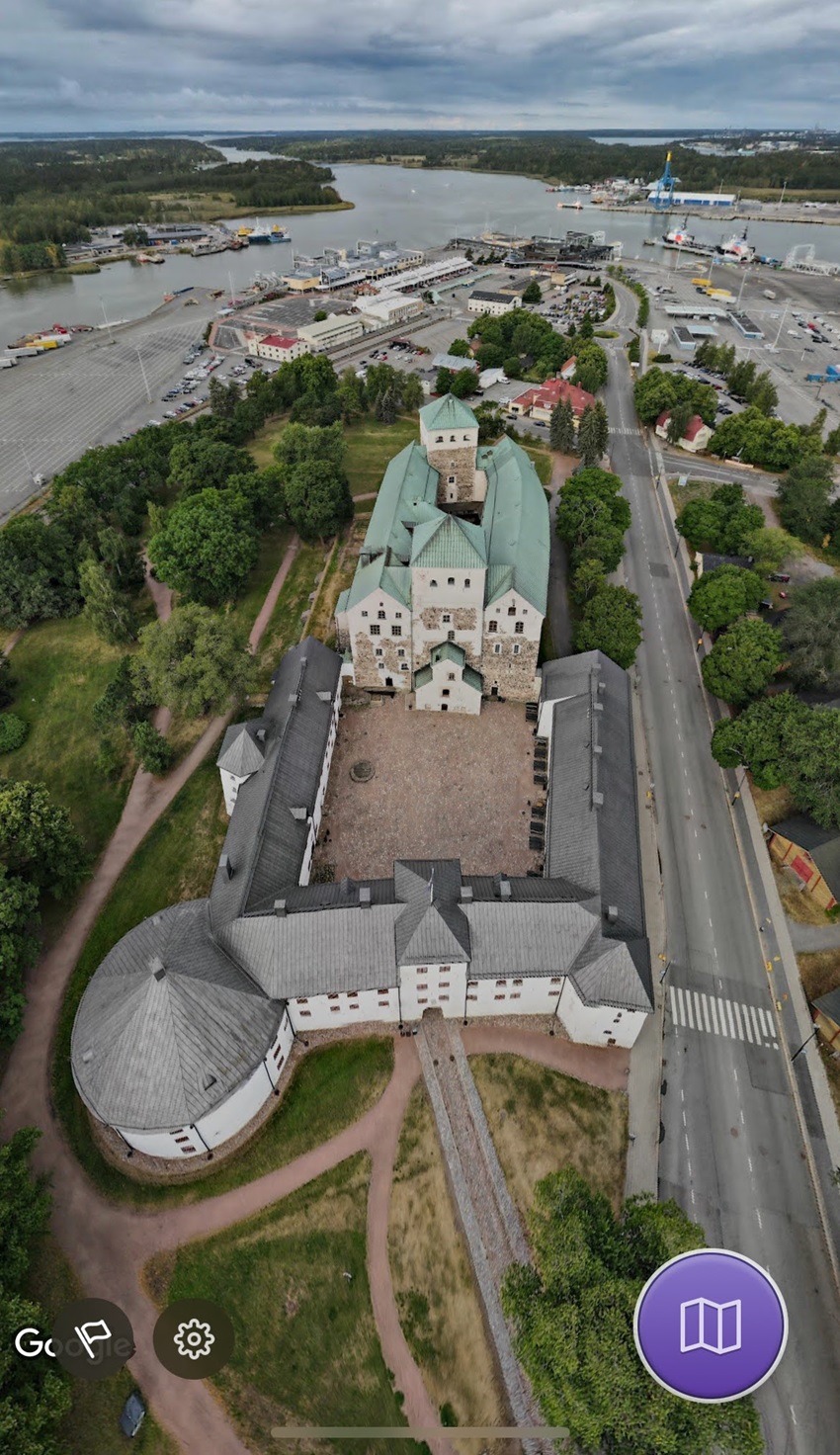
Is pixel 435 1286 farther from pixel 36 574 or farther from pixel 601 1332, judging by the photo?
pixel 36 574

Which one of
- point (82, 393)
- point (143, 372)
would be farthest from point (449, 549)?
point (143, 372)

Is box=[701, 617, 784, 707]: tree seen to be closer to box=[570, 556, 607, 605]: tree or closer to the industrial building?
box=[570, 556, 607, 605]: tree

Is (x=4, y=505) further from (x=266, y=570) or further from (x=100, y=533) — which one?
(x=266, y=570)

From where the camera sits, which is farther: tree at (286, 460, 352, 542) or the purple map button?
tree at (286, 460, 352, 542)

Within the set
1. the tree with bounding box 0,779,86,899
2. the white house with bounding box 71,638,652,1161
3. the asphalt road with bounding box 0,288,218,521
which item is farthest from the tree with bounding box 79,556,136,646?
the asphalt road with bounding box 0,288,218,521

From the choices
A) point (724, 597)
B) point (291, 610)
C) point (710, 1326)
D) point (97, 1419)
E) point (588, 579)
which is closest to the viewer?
point (710, 1326)

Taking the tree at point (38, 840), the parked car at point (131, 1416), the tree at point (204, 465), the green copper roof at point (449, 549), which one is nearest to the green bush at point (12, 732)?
the tree at point (38, 840)
